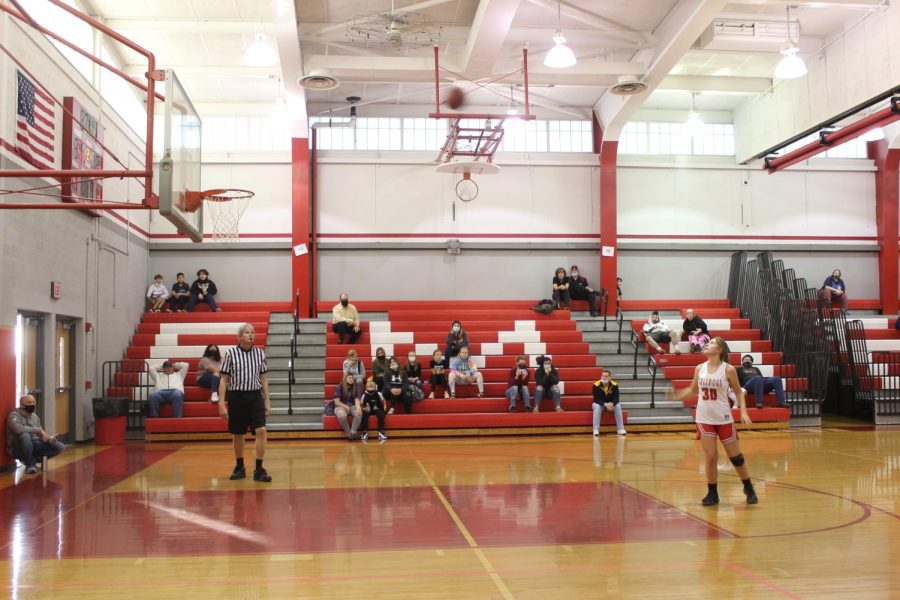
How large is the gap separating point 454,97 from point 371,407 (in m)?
8.78

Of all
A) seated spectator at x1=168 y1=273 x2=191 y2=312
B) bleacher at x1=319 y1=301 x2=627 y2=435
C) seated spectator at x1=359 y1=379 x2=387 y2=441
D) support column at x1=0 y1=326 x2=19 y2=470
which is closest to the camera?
support column at x1=0 y1=326 x2=19 y2=470

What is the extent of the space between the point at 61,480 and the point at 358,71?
925cm

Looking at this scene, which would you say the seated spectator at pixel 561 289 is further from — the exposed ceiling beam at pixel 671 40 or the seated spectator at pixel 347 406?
the seated spectator at pixel 347 406

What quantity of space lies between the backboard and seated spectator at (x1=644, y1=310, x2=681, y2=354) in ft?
34.2

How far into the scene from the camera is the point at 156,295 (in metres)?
17.3

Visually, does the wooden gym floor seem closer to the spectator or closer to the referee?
the referee

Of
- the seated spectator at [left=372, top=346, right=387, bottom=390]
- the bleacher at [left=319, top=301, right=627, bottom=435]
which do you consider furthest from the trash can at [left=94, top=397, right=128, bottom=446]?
the seated spectator at [left=372, top=346, right=387, bottom=390]

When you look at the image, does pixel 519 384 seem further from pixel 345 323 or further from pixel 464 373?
pixel 345 323

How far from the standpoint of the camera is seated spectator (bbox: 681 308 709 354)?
53.9ft

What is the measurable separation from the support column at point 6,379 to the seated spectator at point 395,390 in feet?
18.7

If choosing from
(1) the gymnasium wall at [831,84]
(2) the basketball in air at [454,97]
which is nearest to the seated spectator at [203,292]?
(2) the basketball in air at [454,97]

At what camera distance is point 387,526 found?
6.32m

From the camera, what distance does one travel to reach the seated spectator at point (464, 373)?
14398mm

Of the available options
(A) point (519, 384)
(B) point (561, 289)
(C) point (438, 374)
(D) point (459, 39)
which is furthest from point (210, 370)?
(B) point (561, 289)
